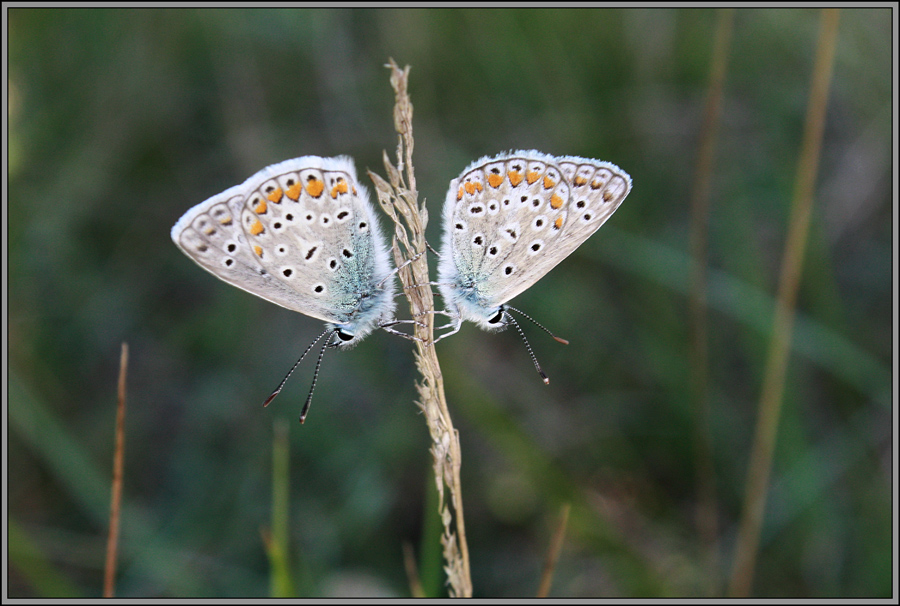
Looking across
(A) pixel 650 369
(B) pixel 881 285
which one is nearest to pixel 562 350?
(A) pixel 650 369

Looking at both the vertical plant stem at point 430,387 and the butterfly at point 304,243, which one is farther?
the butterfly at point 304,243

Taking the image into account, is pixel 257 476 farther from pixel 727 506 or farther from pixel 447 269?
pixel 727 506

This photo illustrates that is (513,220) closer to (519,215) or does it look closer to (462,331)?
(519,215)

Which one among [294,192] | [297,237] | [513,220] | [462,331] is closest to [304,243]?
[297,237]

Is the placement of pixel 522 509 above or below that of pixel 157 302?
below

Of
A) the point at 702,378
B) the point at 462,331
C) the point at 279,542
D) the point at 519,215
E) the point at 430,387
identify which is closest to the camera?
the point at 430,387

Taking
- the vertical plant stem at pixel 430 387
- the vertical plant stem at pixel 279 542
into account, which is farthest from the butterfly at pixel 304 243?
the vertical plant stem at pixel 430 387

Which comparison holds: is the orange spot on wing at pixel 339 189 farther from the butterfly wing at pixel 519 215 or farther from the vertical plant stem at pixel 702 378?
the vertical plant stem at pixel 702 378

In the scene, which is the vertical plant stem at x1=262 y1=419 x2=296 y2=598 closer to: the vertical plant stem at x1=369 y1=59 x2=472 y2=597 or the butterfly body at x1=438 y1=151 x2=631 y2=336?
the vertical plant stem at x1=369 y1=59 x2=472 y2=597
